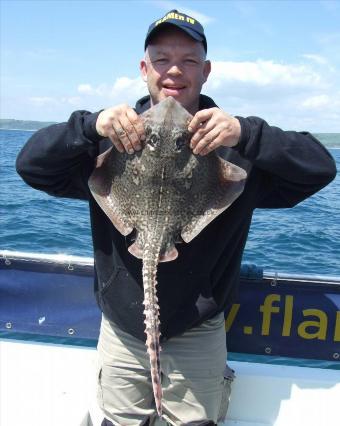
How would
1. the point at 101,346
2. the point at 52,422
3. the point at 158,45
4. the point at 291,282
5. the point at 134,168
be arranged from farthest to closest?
the point at 291,282 → the point at 52,422 → the point at 101,346 → the point at 158,45 → the point at 134,168

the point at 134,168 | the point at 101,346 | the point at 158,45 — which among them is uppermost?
the point at 158,45

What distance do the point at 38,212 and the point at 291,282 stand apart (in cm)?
1132

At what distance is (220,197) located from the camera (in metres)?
2.60

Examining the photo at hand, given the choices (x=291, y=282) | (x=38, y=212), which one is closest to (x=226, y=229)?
(x=291, y=282)

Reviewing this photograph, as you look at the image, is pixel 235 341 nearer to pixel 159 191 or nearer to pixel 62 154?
pixel 159 191

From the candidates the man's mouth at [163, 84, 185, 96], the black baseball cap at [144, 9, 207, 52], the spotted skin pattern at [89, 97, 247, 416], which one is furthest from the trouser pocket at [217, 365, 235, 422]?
the black baseball cap at [144, 9, 207, 52]

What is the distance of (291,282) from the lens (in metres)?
3.73

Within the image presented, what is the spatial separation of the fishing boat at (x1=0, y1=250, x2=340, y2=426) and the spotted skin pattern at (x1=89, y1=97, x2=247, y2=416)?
1.30 m

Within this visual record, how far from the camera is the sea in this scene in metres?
9.66

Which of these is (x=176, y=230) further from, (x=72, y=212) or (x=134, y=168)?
(x=72, y=212)

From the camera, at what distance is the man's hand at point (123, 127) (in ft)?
7.76

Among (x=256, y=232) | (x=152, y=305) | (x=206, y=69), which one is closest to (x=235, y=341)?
(x=152, y=305)

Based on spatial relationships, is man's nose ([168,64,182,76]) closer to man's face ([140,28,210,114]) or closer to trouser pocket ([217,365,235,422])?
man's face ([140,28,210,114])

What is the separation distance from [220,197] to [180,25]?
3.29 ft
